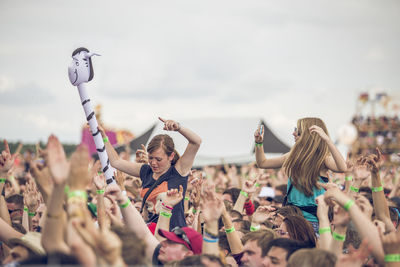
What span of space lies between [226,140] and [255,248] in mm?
14009

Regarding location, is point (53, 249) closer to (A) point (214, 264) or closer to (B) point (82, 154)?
(B) point (82, 154)

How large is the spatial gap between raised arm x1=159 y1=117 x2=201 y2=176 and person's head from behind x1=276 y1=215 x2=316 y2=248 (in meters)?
0.92

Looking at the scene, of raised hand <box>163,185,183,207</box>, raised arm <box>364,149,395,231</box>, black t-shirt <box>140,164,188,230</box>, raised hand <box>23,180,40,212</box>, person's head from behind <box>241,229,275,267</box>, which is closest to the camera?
person's head from behind <box>241,229,275,267</box>

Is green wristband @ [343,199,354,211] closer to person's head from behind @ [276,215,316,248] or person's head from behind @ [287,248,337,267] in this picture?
person's head from behind @ [287,248,337,267]

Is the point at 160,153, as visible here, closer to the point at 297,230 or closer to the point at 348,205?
the point at 297,230

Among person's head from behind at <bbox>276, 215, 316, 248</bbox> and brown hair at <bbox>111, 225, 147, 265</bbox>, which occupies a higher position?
brown hair at <bbox>111, 225, 147, 265</bbox>

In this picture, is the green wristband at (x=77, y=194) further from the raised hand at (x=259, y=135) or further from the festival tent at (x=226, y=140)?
the festival tent at (x=226, y=140)

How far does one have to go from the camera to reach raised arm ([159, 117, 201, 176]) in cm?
371

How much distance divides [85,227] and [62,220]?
0.25m

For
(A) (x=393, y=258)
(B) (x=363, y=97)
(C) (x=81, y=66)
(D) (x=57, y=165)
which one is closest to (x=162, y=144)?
(C) (x=81, y=66)

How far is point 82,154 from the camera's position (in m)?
2.01

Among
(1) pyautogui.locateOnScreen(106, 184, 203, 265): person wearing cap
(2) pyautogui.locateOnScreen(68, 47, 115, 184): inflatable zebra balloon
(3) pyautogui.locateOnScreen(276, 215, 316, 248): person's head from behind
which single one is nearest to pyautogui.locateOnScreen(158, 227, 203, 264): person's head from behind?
(1) pyautogui.locateOnScreen(106, 184, 203, 265): person wearing cap

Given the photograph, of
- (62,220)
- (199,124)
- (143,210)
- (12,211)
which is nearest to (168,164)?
(143,210)

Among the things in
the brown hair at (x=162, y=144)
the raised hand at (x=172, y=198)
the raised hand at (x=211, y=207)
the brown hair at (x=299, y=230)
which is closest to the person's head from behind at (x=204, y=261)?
the raised hand at (x=211, y=207)
